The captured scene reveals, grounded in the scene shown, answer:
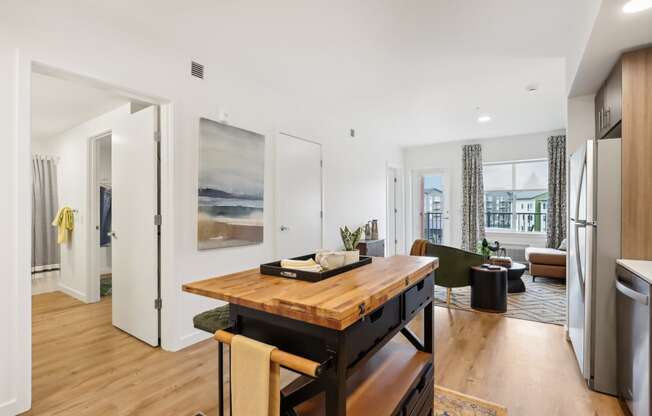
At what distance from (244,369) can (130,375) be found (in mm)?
1821

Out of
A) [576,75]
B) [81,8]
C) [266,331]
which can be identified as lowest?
[266,331]

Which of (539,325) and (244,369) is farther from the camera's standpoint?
(539,325)

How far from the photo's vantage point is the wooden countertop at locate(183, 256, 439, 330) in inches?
33.2

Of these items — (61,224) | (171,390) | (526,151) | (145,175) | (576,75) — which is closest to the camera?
(171,390)

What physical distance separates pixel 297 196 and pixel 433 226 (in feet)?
14.0

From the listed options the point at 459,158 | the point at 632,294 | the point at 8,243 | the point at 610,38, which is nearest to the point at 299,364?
the point at 632,294

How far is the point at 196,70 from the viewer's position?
2.80 meters

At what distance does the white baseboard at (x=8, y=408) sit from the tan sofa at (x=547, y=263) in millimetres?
5881

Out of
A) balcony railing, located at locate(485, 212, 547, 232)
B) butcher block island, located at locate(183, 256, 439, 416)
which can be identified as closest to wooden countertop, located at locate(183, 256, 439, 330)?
butcher block island, located at locate(183, 256, 439, 416)

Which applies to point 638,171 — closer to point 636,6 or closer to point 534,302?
point 636,6

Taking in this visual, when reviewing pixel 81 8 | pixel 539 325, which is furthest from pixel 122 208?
pixel 539 325

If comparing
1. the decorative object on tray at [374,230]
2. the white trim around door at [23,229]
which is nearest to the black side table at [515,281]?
the decorative object on tray at [374,230]

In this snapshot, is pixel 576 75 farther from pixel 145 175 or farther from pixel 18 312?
pixel 18 312

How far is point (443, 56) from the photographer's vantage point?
2.87 meters
